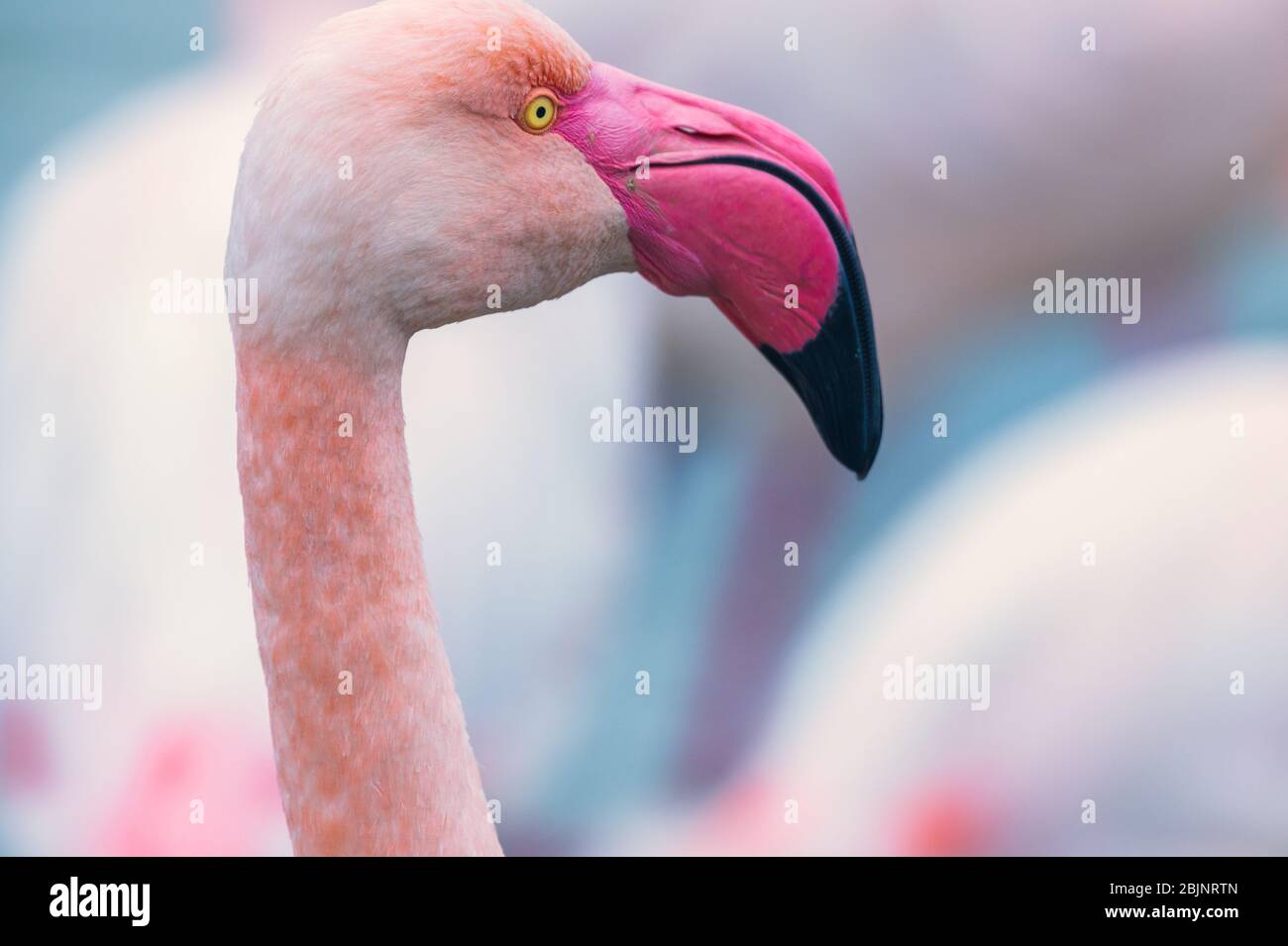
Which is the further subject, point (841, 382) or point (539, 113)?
point (841, 382)

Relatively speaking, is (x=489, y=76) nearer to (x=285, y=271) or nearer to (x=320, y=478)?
(x=285, y=271)

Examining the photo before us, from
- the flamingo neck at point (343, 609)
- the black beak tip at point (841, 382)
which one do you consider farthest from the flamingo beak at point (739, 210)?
the flamingo neck at point (343, 609)

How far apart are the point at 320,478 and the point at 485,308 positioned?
0.37 m

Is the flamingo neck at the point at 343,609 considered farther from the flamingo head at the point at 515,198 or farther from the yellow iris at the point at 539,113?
the yellow iris at the point at 539,113

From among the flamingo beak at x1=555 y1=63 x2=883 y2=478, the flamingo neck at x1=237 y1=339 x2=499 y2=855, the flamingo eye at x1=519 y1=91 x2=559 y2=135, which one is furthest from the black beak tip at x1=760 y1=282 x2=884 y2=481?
the flamingo neck at x1=237 y1=339 x2=499 y2=855

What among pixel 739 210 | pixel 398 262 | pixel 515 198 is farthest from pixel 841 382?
pixel 398 262

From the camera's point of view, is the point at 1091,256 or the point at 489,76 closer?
the point at 489,76

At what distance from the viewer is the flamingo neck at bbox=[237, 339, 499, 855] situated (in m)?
1.57

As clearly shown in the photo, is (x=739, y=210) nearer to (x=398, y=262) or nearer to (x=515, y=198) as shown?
(x=515, y=198)

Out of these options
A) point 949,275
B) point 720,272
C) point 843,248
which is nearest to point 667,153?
point 720,272

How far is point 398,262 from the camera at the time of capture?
1.56 m

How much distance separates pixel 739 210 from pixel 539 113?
352mm

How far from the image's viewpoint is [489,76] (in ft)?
5.12

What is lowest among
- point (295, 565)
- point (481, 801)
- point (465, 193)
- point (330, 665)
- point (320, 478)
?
point (481, 801)
